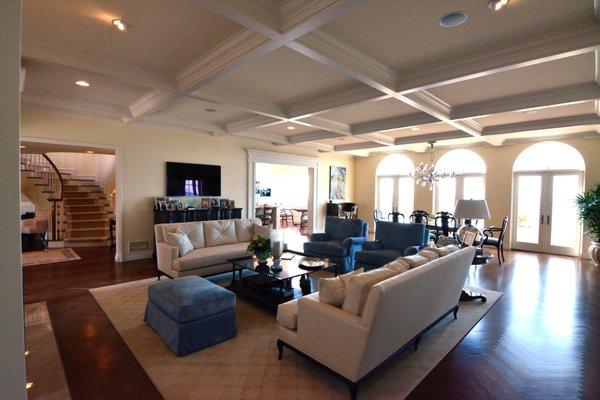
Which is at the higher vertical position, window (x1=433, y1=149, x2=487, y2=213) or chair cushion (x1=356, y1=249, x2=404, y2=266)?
window (x1=433, y1=149, x2=487, y2=213)

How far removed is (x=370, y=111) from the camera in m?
5.46

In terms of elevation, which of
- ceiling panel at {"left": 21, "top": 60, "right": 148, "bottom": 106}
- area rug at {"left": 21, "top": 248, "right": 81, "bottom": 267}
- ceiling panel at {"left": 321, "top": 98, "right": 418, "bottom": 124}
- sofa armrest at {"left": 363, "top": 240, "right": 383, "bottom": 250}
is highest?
ceiling panel at {"left": 321, "top": 98, "right": 418, "bottom": 124}

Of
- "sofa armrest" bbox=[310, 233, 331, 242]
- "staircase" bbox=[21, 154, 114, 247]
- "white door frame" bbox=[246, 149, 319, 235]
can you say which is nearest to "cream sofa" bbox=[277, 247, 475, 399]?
"sofa armrest" bbox=[310, 233, 331, 242]

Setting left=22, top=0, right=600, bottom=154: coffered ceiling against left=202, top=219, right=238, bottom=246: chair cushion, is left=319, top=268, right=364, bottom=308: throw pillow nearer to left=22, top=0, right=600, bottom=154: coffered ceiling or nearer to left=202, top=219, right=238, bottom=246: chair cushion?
left=22, top=0, right=600, bottom=154: coffered ceiling

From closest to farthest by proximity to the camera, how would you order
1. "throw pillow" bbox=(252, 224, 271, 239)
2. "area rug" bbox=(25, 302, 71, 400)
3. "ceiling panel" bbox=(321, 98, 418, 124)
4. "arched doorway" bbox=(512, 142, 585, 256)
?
"area rug" bbox=(25, 302, 71, 400) < "ceiling panel" bbox=(321, 98, 418, 124) < "throw pillow" bbox=(252, 224, 271, 239) < "arched doorway" bbox=(512, 142, 585, 256)

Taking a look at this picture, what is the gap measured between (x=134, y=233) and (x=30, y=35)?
13.7 ft

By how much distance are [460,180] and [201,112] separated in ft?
24.9

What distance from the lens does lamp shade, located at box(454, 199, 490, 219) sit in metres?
4.32

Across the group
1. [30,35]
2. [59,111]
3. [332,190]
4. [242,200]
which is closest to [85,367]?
[30,35]

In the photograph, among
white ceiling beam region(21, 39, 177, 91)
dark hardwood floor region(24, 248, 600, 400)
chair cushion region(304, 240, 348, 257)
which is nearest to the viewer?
dark hardwood floor region(24, 248, 600, 400)

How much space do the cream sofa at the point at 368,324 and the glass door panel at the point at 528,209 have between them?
6.82 meters

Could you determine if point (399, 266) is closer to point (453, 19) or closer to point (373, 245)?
point (453, 19)

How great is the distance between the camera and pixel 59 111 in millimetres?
5219

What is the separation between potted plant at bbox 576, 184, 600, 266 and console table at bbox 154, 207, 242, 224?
24.9ft
